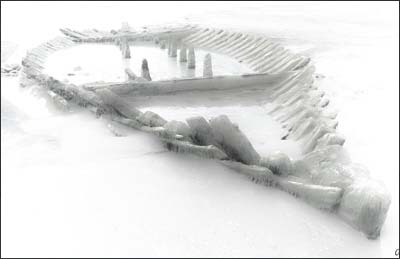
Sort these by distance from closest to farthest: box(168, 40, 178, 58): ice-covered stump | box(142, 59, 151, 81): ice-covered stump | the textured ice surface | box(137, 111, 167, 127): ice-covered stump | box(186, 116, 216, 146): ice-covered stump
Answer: box(186, 116, 216, 146): ice-covered stump → box(137, 111, 167, 127): ice-covered stump → box(142, 59, 151, 81): ice-covered stump → the textured ice surface → box(168, 40, 178, 58): ice-covered stump

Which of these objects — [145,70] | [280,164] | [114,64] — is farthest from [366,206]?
[114,64]

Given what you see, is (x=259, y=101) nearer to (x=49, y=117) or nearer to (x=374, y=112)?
(x=374, y=112)

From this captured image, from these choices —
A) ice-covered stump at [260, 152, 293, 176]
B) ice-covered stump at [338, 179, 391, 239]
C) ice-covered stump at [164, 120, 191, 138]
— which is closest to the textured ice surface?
ice-covered stump at [164, 120, 191, 138]

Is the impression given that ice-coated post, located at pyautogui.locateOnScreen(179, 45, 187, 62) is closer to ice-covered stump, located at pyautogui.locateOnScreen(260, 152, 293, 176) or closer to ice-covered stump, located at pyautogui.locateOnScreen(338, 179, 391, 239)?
ice-covered stump, located at pyautogui.locateOnScreen(260, 152, 293, 176)

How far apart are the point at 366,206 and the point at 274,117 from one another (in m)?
3.28

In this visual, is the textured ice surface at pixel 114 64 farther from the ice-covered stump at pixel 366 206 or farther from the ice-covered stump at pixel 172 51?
the ice-covered stump at pixel 366 206

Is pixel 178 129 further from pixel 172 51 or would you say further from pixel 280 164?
pixel 172 51

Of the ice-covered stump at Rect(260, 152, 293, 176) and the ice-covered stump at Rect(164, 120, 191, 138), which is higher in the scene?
the ice-covered stump at Rect(164, 120, 191, 138)

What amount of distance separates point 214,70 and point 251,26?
4033 millimetres

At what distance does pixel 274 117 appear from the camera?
7211mm

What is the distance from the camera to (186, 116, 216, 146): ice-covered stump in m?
5.27

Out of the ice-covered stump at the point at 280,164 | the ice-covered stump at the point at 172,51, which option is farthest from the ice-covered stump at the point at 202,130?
the ice-covered stump at the point at 172,51

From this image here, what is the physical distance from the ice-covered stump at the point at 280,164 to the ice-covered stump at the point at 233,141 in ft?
0.70

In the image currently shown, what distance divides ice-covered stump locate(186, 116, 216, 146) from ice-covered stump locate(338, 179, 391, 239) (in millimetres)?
1668
